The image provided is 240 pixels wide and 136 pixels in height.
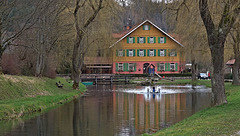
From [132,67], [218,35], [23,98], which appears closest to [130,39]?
[132,67]

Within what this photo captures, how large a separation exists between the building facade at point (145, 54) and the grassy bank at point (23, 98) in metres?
44.2

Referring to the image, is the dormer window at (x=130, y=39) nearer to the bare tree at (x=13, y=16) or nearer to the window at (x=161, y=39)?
the window at (x=161, y=39)

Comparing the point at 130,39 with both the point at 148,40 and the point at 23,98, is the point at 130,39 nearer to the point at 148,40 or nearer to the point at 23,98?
the point at 148,40

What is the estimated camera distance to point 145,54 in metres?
75.1

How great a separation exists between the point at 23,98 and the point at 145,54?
52725 millimetres

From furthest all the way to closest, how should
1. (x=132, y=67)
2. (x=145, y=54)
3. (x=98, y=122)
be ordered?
(x=145, y=54) < (x=132, y=67) < (x=98, y=122)

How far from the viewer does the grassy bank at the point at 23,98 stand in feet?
64.1

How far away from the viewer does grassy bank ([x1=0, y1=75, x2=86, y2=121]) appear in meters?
19.5

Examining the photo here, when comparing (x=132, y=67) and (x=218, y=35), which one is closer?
(x=218, y=35)

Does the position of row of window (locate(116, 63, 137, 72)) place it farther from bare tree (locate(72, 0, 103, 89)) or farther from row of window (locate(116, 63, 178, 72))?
bare tree (locate(72, 0, 103, 89))

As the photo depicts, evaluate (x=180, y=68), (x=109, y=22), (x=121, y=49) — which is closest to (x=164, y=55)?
(x=180, y=68)

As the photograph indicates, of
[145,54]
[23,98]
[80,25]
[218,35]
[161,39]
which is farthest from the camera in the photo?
[145,54]

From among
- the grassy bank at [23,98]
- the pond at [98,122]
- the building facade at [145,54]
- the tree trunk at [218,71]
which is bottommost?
the pond at [98,122]

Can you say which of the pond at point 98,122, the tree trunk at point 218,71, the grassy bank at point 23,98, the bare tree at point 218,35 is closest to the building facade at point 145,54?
the grassy bank at point 23,98
